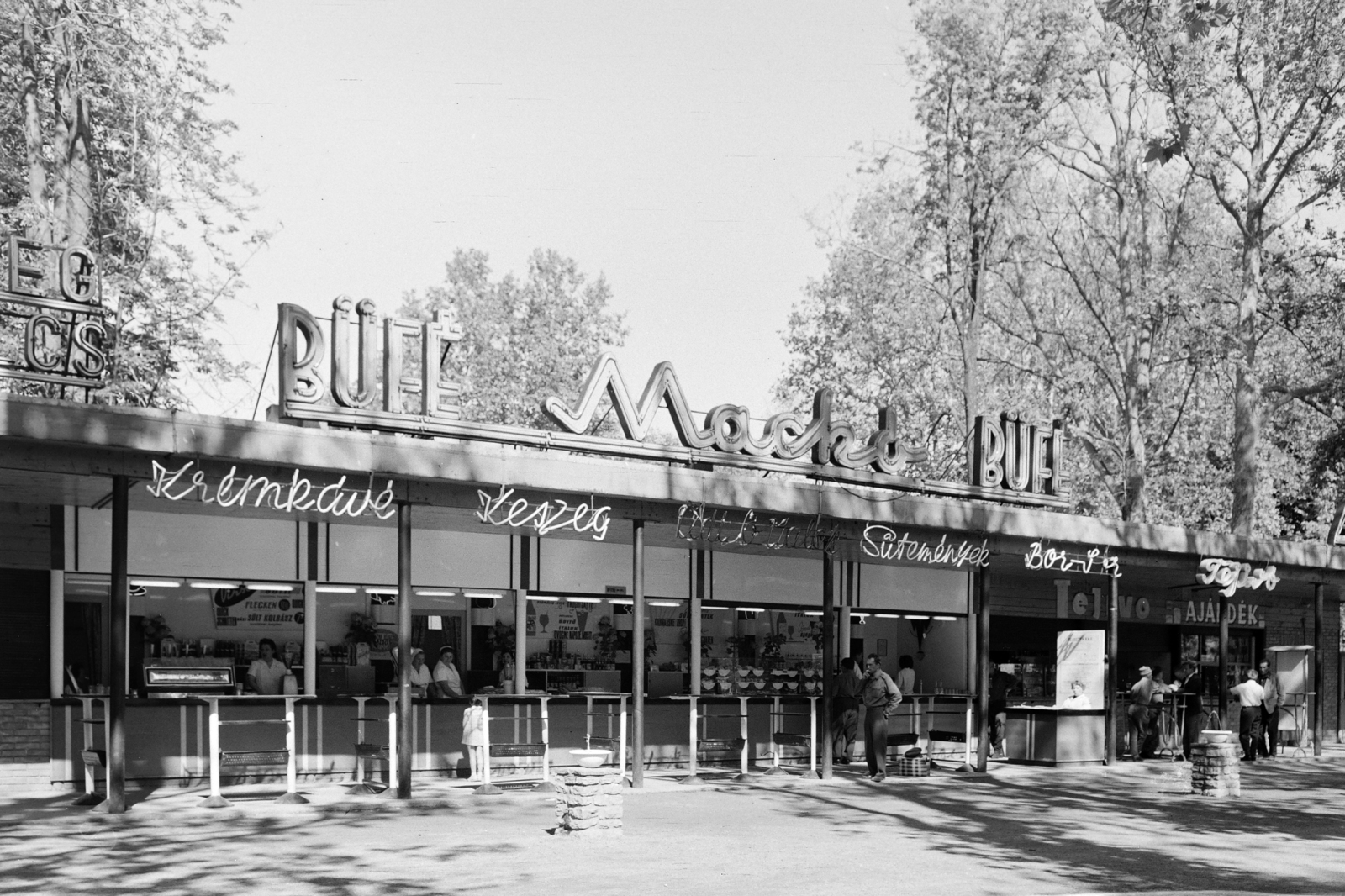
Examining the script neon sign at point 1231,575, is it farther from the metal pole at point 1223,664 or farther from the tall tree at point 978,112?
the tall tree at point 978,112

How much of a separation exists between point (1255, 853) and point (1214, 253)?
86.8 feet

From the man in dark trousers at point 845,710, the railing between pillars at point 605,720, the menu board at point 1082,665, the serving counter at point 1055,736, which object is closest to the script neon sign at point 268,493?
the railing between pillars at point 605,720

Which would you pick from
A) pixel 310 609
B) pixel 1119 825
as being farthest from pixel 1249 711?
pixel 310 609

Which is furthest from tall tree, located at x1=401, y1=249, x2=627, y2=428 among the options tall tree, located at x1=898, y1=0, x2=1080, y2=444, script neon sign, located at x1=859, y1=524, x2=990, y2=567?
script neon sign, located at x1=859, y1=524, x2=990, y2=567

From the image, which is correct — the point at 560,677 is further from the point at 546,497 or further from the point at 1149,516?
the point at 1149,516

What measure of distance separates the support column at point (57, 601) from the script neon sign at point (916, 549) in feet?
30.5

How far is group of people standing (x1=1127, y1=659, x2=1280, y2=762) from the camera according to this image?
899 inches

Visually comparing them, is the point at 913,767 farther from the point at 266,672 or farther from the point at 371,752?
the point at 266,672

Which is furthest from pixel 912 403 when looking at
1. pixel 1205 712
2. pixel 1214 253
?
pixel 1205 712

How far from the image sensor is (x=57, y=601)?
1583cm

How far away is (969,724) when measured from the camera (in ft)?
68.5

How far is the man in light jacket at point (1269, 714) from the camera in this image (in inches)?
944

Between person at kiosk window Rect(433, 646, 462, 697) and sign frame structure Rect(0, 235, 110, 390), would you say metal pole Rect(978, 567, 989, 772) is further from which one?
sign frame structure Rect(0, 235, 110, 390)

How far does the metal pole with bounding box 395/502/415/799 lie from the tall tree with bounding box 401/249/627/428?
29.7 metres
